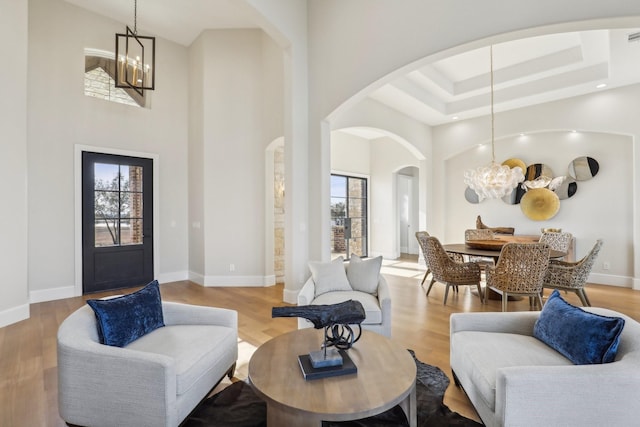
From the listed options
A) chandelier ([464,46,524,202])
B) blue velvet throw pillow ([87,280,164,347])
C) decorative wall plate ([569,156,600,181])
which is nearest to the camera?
blue velvet throw pillow ([87,280,164,347])

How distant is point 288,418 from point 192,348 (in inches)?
34.2

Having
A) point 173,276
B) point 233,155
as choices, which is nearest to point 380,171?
point 233,155

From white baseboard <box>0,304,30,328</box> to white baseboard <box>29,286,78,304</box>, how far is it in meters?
0.76

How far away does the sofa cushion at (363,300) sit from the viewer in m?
2.74

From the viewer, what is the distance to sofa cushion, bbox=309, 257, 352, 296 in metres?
3.23

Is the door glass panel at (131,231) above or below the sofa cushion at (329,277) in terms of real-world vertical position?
above

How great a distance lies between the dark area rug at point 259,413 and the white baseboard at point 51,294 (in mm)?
3976

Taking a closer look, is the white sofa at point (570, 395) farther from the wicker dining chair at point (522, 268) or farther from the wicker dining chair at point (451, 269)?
the wicker dining chair at point (451, 269)

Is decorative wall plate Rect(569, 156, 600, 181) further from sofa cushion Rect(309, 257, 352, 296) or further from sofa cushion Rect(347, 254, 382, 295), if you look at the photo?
sofa cushion Rect(309, 257, 352, 296)

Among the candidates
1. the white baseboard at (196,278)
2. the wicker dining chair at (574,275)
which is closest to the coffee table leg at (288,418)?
the wicker dining chair at (574,275)

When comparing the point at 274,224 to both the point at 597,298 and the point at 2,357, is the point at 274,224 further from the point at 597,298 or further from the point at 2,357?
the point at 597,298

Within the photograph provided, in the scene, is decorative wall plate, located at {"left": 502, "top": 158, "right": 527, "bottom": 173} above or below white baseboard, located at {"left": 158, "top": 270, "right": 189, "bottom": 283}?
above

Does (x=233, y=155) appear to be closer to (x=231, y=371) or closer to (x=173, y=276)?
(x=173, y=276)

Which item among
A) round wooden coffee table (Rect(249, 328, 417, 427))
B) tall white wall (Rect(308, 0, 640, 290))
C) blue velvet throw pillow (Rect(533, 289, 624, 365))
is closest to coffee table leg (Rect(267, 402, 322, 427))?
round wooden coffee table (Rect(249, 328, 417, 427))
